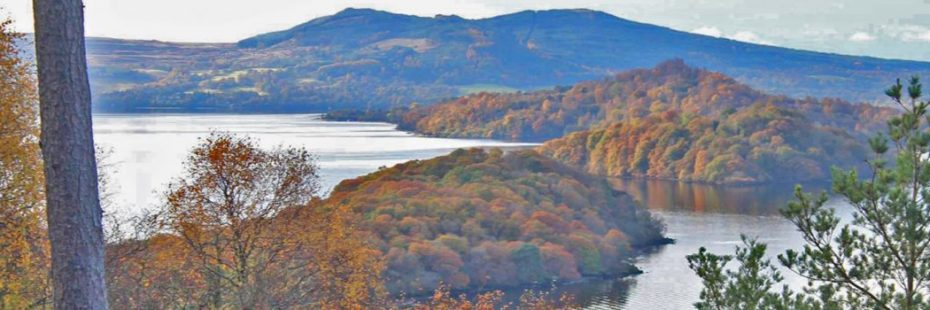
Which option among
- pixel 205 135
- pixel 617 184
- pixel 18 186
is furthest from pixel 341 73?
pixel 18 186

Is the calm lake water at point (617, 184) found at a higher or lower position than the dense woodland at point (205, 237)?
lower

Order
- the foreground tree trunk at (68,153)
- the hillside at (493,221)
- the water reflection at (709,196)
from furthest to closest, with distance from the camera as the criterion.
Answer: the water reflection at (709,196), the hillside at (493,221), the foreground tree trunk at (68,153)

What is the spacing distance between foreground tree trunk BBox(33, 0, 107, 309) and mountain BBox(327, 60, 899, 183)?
7606cm

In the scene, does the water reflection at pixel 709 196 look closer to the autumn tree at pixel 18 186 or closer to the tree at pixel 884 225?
the tree at pixel 884 225

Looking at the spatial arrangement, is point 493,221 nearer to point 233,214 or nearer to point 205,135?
point 233,214

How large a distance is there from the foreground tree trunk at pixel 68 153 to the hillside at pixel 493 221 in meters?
26.2

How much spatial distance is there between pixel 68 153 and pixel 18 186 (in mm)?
7786

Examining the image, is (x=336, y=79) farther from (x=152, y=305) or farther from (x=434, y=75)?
(x=152, y=305)

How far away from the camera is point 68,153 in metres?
4.83

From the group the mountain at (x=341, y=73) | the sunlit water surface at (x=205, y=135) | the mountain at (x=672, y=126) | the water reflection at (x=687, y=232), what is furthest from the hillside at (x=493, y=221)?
the mountain at (x=341, y=73)

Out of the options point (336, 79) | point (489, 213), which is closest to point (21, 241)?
point (489, 213)

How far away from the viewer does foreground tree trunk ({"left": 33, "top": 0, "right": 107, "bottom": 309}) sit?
4.77 metres

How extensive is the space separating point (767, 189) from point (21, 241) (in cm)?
6778

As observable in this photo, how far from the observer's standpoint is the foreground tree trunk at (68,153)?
4770 mm
